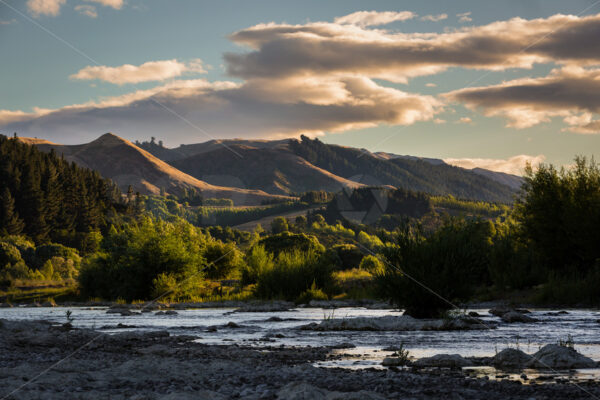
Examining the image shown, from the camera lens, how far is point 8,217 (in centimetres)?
10388

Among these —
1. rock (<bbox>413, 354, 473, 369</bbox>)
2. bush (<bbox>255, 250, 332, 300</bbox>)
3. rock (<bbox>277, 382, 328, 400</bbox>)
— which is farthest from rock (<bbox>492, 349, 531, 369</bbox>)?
bush (<bbox>255, 250, 332, 300</bbox>)

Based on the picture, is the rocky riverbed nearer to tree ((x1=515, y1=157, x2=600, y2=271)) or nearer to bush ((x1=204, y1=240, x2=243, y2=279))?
tree ((x1=515, y1=157, x2=600, y2=271))

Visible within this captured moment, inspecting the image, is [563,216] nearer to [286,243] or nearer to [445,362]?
[445,362]

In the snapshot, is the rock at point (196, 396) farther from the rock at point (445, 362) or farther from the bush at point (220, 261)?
the bush at point (220, 261)

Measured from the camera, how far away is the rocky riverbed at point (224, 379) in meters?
7.20

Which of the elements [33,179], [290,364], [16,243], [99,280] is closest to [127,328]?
[290,364]

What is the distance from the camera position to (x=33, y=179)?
114062mm

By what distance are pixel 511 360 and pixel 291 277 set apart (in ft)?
92.8

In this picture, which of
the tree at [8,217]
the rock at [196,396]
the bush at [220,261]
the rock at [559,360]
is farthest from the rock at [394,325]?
the tree at [8,217]

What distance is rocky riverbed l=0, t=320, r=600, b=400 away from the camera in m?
7.20

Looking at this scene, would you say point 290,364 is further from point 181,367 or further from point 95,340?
point 95,340

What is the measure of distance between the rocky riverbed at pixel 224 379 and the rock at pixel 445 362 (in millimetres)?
565

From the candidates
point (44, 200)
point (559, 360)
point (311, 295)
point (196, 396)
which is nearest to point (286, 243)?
point (311, 295)

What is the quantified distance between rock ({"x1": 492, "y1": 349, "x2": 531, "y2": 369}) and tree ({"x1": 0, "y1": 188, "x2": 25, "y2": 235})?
104 meters
